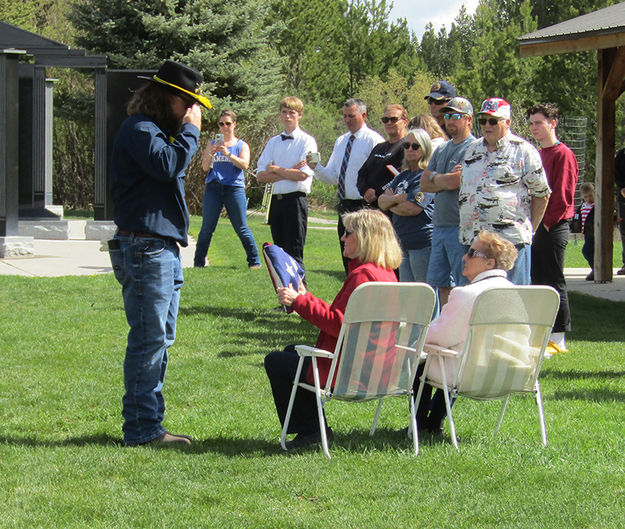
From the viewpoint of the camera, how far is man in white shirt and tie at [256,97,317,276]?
30.7 ft

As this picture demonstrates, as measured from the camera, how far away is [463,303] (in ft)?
15.7

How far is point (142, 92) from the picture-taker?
4.73m

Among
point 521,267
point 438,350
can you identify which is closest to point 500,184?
point 521,267

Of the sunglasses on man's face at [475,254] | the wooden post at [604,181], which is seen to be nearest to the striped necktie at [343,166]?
the sunglasses on man's face at [475,254]

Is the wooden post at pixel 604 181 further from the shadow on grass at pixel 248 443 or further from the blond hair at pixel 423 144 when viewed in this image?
the shadow on grass at pixel 248 443

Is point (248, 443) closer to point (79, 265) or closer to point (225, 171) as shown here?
point (225, 171)

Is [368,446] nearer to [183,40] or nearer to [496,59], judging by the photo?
[183,40]

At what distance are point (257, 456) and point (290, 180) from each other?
5040 millimetres

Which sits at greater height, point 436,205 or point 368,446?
point 436,205

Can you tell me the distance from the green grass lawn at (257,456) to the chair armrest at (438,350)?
1.61 ft

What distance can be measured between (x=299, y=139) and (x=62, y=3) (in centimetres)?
3071

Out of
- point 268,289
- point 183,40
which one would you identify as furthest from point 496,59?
point 268,289

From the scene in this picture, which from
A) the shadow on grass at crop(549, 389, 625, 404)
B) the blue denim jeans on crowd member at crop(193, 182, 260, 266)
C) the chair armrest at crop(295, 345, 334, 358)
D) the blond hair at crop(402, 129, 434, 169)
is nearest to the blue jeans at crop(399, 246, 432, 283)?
the blond hair at crop(402, 129, 434, 169)

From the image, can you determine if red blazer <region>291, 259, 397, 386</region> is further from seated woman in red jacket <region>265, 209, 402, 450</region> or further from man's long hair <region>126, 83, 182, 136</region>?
man's long hair <region>126, 83, 182, 136</region>
